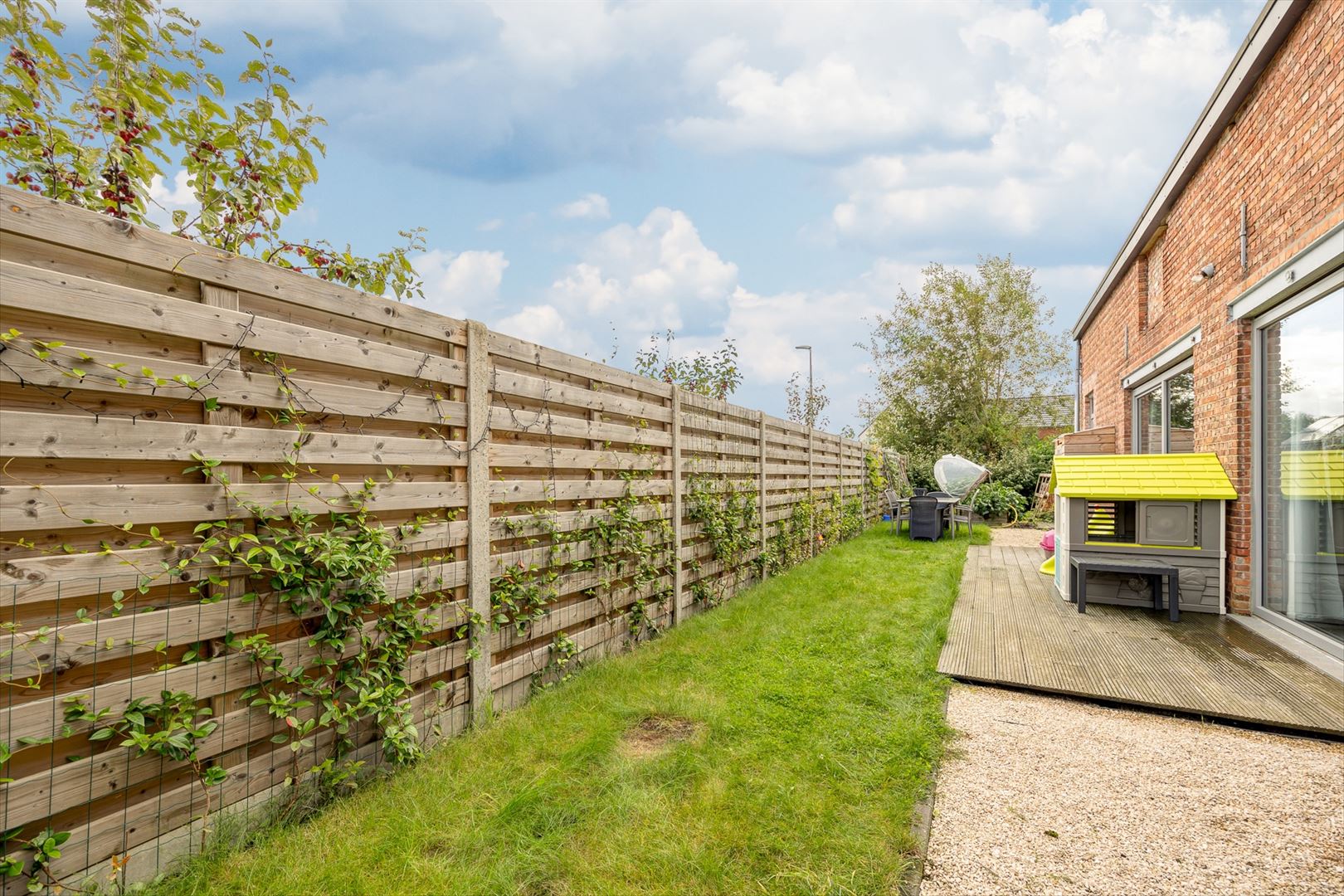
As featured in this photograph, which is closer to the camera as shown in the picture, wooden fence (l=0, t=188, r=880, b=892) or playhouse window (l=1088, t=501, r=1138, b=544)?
wooden fence (l=0, t=188, r=880, b=892)

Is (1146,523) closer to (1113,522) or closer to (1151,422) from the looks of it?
(1113,522)

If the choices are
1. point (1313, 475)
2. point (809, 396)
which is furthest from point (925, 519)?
point (809, 396)

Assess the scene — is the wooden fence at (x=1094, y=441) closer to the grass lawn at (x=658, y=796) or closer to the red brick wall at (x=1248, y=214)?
the red brick wall at (x=1248, y=214)

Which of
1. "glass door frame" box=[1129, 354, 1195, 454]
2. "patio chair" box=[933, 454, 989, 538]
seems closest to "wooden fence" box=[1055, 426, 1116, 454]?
"glass door frame" box=[1129, 354, 1195, 454]

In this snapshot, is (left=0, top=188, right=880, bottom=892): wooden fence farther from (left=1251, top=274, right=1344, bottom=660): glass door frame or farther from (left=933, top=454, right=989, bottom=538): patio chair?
(left=933, top=454, right=989, bottom=538): patio chair

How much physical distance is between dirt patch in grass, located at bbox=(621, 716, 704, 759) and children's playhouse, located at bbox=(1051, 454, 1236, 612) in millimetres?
4552

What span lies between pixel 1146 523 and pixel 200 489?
7013mm

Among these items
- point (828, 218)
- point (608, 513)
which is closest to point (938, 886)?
point (608, 513)

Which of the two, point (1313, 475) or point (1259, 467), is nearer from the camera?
point (1313, 475)

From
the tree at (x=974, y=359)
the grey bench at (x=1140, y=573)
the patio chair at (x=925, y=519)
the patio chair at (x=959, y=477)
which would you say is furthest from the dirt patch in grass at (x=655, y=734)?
the tree at (x=974, y=359)

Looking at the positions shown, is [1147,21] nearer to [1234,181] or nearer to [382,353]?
[1234,181]

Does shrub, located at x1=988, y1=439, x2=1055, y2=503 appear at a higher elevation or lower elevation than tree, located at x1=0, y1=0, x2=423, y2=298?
lower

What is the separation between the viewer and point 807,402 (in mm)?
18000

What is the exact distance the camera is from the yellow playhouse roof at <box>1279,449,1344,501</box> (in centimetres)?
414
